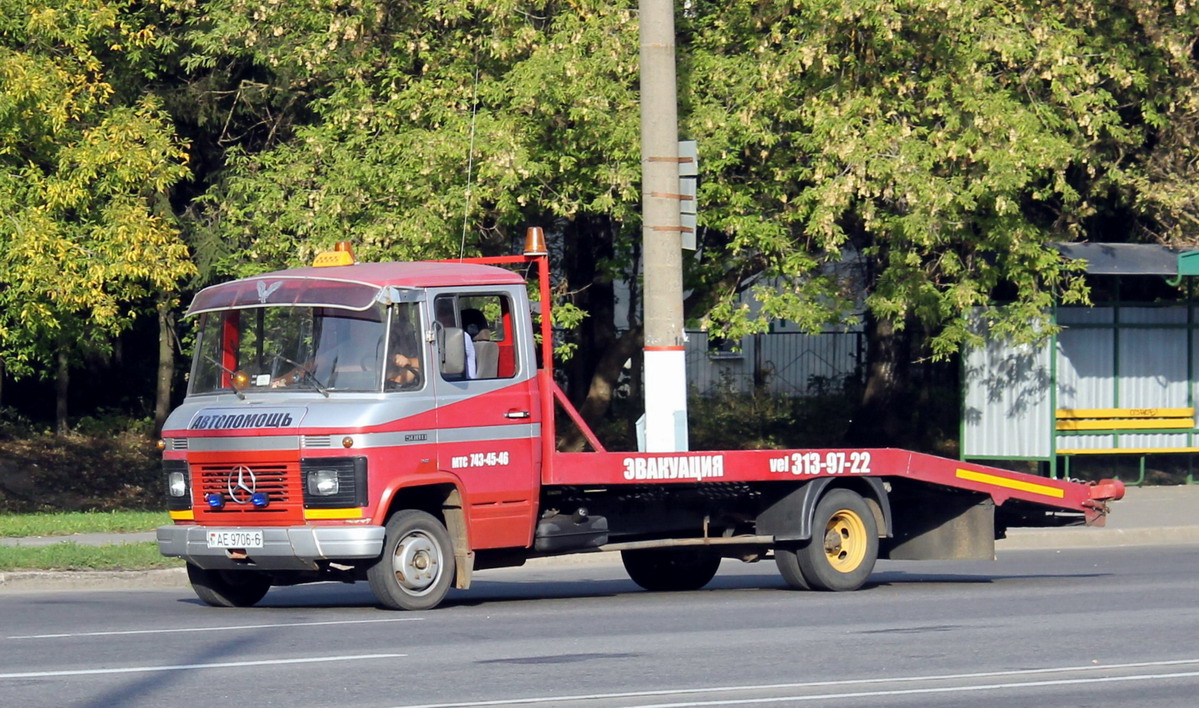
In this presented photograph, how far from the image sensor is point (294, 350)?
12.1 meters

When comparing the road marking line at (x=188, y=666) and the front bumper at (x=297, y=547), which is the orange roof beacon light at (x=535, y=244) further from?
the road marking line at (x=188, y=666)

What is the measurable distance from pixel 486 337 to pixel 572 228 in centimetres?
1214

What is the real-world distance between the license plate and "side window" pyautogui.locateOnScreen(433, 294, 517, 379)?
1.74 m

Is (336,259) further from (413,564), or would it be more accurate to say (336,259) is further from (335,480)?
(413,564)

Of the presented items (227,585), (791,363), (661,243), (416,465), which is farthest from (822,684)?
(791,363)

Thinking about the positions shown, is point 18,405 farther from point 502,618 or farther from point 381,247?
point 502,618

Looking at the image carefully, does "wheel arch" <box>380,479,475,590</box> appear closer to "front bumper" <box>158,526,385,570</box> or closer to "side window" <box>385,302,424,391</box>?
"front bumper" <box>158,526,385,570</box>

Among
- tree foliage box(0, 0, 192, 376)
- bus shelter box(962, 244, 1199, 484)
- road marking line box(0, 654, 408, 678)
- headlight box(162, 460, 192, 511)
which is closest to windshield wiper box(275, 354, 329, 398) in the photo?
headlight box(162, 460, 192, 511)

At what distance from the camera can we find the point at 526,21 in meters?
20.1

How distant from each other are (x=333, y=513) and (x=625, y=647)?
2.45 metres

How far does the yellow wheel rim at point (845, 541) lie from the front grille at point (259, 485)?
454cm

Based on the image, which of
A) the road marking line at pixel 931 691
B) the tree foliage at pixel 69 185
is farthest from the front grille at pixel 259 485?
the tree foliage at pixel 69 185

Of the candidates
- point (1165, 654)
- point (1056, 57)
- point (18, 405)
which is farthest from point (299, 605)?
point (18, 405)

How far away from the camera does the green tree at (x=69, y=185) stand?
19.7 metres
